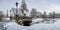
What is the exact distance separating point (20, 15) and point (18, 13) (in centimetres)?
67

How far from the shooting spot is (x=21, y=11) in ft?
94.4

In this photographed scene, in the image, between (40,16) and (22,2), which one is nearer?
(22,2)

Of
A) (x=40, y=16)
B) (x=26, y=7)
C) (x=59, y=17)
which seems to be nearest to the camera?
(x=26, y=7)

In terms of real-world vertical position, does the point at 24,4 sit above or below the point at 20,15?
above

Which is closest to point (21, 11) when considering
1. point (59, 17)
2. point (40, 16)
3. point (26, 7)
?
point (26, 7)

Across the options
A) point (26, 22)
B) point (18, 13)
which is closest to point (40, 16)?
point (18, 13)

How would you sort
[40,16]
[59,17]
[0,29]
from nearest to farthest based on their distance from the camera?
[0,29] < [40,16] < [59,17]

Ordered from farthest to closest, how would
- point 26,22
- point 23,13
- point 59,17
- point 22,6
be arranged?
1. point 59,17
2. point 22,6
3. point 23,13
4. point 26,22

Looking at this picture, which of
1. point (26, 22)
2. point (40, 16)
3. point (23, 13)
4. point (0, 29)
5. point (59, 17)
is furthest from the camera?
point (59, 17)

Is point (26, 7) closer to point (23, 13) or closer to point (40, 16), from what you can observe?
point (23, 13)

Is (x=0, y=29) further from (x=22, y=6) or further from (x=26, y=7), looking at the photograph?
(x=26, y=7)

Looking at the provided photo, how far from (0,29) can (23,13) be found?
1835cm

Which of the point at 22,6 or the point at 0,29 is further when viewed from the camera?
the point at 22,6

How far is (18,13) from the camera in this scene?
96.9 feet
